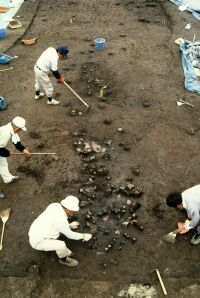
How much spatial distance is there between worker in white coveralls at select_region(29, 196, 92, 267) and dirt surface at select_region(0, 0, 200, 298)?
0.54m

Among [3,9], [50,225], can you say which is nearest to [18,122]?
[50,225]

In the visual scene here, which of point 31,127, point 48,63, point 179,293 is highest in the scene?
point 48,63

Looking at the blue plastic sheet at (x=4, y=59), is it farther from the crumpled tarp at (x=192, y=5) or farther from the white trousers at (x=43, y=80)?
the crumpled tarp at (x=192, y=5)

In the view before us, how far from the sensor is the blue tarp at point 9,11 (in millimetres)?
13953

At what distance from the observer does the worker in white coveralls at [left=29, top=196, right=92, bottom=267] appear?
5730 mm

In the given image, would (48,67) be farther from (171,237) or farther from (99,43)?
(171,237)

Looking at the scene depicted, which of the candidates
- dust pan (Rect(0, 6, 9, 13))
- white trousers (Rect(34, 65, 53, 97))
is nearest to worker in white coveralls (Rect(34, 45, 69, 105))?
white trousers (Rect(34, 65, 53, 97))

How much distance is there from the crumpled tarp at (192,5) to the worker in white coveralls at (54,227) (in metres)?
11.7

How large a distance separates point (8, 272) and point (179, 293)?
3002 millimetres

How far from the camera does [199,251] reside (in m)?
6.58

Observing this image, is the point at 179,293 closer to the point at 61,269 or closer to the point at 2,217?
the point at 61,269

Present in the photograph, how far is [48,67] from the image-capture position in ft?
30.3

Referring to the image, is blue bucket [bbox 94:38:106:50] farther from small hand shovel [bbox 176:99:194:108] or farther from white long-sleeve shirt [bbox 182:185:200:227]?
white long-sleeve shirt [bbox 182:185:200:227]

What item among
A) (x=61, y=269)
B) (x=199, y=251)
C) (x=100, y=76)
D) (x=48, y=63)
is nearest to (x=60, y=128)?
(x=48, y=63)
